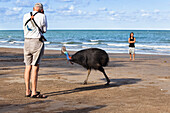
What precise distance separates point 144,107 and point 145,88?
7.43 ft

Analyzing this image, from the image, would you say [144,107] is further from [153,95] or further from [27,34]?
Result: [27,34]

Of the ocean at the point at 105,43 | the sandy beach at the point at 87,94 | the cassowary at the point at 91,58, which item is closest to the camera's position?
the sandy beach at the point at 87,94

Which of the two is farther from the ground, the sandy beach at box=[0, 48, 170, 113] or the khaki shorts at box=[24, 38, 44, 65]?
the khaki shorts at box=[24, 38, 44, 65]

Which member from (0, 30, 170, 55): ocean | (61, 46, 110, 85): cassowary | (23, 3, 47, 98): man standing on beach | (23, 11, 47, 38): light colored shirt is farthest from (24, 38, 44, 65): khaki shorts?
(0, 30, 170, 55): ocean

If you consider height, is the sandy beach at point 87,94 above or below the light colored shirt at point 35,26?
below

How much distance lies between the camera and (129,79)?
9.51 m

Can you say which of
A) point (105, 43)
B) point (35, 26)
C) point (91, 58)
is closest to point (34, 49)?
point (35, 26)

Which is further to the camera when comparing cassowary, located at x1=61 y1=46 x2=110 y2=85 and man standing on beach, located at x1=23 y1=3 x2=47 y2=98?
cassowary, located at x1=61 y1=46 x2=110 y2=85

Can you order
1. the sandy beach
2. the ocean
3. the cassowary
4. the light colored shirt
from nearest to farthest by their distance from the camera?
the sandy beach < the light colored shirt < the cassowary < the ocean

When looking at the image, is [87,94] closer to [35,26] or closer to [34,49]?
[34,49]

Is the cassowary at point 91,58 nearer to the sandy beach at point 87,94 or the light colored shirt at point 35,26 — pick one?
the sandy beach at point 87,94

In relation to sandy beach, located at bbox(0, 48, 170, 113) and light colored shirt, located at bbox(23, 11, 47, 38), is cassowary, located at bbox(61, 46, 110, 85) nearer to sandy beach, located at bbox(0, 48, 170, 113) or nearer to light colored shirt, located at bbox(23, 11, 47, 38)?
sandy beach, located at bbox(0, 48, 170, 113)

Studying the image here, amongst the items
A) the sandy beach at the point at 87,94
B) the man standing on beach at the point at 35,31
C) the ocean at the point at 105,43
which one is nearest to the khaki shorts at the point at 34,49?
the man standing on beach at the point at 35,31

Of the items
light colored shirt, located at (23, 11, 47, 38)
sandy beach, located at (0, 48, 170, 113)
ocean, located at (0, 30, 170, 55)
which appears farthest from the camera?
ocean, located at (0, 30, 170, 55)
